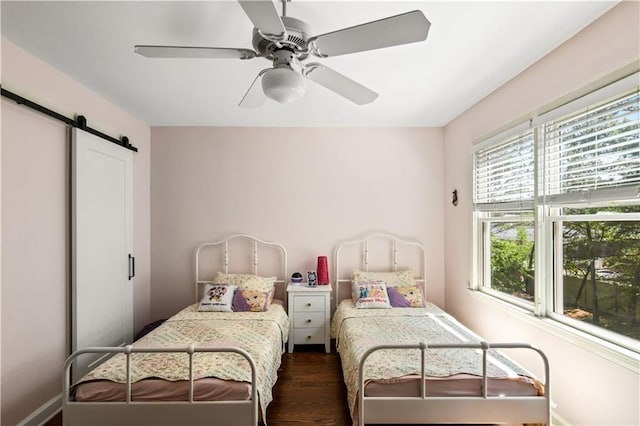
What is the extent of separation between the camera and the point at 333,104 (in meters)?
3.00

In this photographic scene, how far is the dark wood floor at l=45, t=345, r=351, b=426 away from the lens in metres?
2.24

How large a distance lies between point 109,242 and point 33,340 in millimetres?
961

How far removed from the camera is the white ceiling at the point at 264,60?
5.55 feet

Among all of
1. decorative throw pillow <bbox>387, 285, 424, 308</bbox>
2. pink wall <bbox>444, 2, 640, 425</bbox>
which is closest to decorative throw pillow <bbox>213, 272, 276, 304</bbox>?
decorative throw pillow <bbox>387, 285, 424, 308</bbox>

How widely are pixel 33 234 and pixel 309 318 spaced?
7.62ft

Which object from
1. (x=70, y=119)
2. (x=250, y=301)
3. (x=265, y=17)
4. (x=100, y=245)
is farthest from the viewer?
(x=250, y=301)

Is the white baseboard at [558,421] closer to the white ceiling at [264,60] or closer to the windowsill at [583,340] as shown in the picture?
the windowsill at [583,340]

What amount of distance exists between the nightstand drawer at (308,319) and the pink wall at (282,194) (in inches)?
21.3

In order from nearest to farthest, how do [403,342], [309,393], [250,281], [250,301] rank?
[403,342], [309,393], [250,301], [250,281]

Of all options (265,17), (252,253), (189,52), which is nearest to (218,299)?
(252,253)

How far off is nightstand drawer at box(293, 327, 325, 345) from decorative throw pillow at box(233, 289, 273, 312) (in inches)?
17.5

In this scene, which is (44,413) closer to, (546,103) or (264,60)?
(264,60)

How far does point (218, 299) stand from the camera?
3.14 metres

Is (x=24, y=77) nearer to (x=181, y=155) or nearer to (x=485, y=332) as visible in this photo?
(x=181, y=155)
